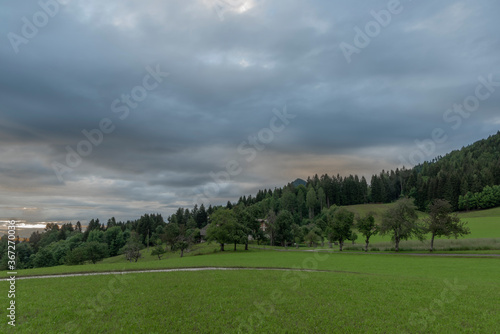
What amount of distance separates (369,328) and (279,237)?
73.4 metres

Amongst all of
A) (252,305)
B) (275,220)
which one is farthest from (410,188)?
(252,305)

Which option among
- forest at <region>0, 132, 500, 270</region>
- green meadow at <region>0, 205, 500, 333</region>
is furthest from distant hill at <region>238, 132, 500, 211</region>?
green meadow at <region>0, 205, 500, 333</region>

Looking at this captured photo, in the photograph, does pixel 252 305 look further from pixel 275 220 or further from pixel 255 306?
pixel 275 220

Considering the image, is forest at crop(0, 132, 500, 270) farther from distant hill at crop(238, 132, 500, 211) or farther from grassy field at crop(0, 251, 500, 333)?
grassy field at crop(0, 251, 500, 333)

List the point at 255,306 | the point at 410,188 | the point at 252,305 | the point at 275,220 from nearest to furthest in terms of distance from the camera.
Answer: the point at 255,306, the point at 252,305, the point at 275,220, the point at 410,188

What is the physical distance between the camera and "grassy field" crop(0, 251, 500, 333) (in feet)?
38.2

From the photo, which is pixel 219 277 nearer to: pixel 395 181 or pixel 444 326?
pixel 444 326

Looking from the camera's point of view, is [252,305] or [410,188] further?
[410,188]

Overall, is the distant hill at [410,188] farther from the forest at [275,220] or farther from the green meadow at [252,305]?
the green meadow at [252,305]

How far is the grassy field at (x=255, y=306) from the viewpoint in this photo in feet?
38.2

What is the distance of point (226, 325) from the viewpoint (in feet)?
38.6

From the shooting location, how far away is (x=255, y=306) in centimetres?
1405

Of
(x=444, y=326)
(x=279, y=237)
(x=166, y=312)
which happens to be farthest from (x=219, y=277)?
(x=279, y=237)

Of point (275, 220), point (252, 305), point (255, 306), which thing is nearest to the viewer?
point (255, 306)
